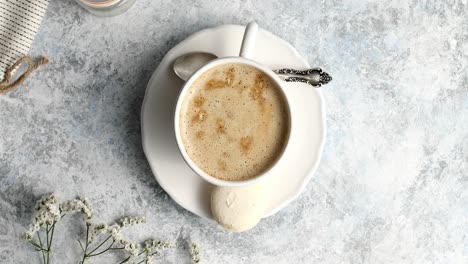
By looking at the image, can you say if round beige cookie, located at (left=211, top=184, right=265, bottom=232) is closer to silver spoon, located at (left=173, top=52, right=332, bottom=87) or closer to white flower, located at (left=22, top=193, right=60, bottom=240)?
silver spoon, located at (left=173, top=52, right=332, bottom=87)

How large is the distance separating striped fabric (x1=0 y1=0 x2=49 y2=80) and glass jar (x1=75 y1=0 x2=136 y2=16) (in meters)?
0.09

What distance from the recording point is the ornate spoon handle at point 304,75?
1.22 m

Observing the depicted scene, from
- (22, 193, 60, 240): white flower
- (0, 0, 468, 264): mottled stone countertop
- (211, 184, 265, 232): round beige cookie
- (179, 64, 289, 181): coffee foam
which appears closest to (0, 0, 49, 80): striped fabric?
(0, 0, 468, 264): mottled stone countertop

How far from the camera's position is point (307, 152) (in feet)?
4.12

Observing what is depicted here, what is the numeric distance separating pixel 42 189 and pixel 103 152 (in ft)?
0.52

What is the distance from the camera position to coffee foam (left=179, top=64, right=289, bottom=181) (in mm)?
1159

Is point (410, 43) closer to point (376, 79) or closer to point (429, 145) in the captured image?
point (376, 79)

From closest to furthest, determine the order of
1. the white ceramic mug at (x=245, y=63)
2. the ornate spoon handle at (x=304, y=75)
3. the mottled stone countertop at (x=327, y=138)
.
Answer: the white ceramic mug at (x=245, y=63) → the ornate spoon handle at (x=304, y=75) → the mottled stone countertop at (x=327, y=138)

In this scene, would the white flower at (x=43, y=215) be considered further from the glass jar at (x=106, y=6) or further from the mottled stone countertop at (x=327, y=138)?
the glass jar at (x=106, y=6)

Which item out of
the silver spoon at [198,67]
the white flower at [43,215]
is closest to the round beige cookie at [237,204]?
the silver spoon at [198,67]

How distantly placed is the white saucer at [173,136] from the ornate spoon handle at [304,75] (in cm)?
1

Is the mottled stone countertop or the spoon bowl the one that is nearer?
the spoon bowl

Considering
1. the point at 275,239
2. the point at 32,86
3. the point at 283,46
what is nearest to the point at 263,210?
the point at 275,239

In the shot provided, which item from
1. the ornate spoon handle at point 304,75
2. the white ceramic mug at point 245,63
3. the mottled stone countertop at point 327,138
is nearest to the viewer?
the white ceramic mug at point 245,63
